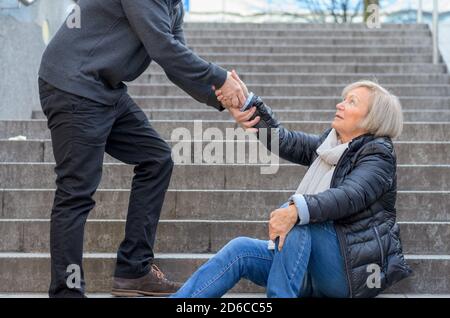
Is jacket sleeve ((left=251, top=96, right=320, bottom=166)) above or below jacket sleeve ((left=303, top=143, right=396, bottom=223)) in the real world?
above

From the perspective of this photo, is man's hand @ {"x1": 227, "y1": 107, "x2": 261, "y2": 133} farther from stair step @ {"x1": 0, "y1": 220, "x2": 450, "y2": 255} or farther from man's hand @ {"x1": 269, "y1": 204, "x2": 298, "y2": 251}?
stair step @ {"x1": 0, "y1": 220, "x2": 450, "y2": 255}

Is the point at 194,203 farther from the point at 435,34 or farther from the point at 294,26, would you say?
the point at 294,26

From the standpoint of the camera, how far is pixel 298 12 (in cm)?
1631

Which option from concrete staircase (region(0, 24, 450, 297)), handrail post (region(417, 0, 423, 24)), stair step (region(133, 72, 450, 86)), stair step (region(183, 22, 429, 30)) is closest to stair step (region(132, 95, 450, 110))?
concrete staircase (region(0, 24, 450, 297))

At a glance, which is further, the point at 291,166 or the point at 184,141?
the point at 184,141

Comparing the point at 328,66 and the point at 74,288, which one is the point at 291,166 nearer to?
the point at 74,288

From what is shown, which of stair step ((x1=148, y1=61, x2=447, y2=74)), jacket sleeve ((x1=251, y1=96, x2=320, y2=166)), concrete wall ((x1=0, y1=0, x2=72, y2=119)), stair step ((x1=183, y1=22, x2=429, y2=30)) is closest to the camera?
jacket sleeve ((x1=251, y1=96, x2=320, y2=166))

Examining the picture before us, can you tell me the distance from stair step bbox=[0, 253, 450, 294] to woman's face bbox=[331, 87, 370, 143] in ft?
2.92

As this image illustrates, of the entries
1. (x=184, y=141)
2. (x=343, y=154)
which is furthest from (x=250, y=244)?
(x=184, y=141)

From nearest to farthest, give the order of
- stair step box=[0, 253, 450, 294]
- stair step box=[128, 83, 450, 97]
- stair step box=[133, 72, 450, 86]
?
stair step box=[0, 253, 450, 294], stair step box=[128, 83, 450, 97], stair step box=[133, 72, 450, 86]

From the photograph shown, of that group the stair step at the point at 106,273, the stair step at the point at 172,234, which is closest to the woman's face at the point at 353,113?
the stair step at the point at 106,273

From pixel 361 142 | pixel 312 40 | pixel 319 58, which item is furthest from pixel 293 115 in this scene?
pixel 361 142

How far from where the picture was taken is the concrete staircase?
4.19 meters
